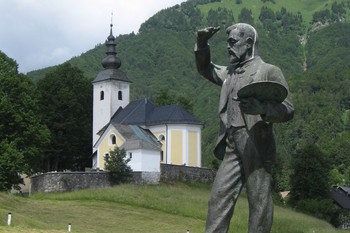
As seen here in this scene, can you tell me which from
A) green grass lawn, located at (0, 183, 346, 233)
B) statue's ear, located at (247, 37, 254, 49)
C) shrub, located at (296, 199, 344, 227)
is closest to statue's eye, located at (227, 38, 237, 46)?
statue's ear, located at (247, 37, 254, 49)

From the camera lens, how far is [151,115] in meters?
66.1

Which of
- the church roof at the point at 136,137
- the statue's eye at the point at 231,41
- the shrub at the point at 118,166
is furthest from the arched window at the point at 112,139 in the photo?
the statue's eye at the point at 231,41

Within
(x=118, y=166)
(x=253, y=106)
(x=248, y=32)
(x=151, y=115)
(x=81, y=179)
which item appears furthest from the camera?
(x=151, y=115)

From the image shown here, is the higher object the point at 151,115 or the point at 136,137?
the point at 151,115

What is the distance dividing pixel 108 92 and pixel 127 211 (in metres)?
33.4

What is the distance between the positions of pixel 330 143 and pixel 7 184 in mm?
95515

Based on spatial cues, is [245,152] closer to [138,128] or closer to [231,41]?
[231,41]

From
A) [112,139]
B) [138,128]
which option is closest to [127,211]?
[112,139]

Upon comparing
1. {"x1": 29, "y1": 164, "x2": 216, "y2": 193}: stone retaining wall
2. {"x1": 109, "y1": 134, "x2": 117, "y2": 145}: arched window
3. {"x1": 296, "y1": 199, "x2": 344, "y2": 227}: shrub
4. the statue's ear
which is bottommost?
{"x1": 296, "y1": 199, "x2": 344, "y2": 227}: shrub

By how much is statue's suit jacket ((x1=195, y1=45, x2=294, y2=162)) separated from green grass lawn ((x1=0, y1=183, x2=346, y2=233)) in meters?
18.8

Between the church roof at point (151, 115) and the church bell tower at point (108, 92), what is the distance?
1264 millimetres

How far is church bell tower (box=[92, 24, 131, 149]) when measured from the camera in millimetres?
69875

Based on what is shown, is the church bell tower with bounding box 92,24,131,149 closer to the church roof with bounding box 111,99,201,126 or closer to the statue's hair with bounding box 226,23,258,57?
the church roof with bounding box 111,99,201,126

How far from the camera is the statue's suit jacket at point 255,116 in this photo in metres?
6.88
